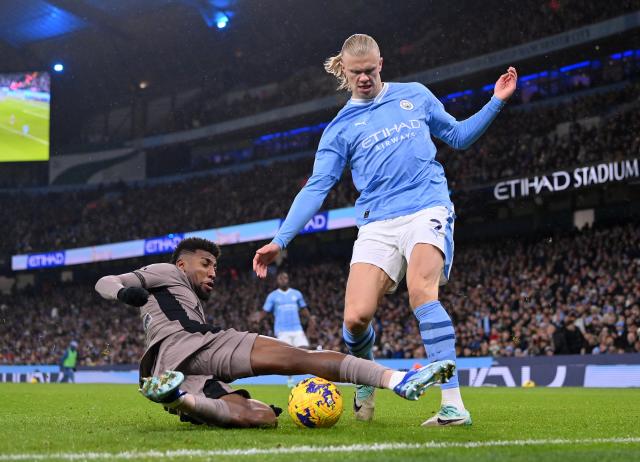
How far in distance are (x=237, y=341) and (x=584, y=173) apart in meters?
18.8

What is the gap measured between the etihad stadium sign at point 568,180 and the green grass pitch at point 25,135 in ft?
69.5

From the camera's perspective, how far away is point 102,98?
45.0m

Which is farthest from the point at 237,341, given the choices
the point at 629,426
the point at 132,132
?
the point at 132,132

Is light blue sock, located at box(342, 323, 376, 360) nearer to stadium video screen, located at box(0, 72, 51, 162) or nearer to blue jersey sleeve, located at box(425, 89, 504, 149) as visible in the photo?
blue jersey sleeve, located at box(425, 89, 504, 149)

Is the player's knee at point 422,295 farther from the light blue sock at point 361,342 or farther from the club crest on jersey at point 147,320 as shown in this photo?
the club crest on jersey at point 147,320

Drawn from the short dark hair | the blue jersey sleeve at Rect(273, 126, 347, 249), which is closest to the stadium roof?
the blue jersey sleeve at Rect(273, 126, 347, 249)

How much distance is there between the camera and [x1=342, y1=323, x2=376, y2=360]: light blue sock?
5.26m

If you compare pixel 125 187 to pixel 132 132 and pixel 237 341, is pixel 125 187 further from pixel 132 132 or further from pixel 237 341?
pixel 237 341

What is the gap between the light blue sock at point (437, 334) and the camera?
187 inches

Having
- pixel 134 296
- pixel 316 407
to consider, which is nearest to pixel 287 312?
pixel 316 407

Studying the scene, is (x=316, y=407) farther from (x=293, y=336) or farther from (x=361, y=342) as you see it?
(x=293, y=336)

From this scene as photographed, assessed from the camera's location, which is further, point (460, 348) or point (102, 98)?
point (102, 98)

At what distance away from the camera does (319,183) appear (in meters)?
5.32

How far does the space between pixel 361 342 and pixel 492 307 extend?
55.9ft
